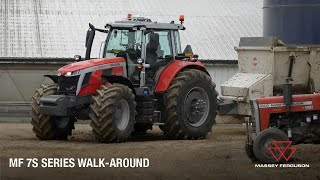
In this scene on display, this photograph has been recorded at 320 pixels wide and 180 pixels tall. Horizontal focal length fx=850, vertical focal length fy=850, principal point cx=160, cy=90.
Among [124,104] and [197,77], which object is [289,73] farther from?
[124,104]

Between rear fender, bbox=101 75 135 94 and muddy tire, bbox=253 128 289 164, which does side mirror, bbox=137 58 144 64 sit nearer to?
rear fender, bbox=101 75 135 94

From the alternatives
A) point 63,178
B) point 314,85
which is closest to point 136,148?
point 63,178

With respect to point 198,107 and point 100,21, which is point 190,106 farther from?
point 100,21

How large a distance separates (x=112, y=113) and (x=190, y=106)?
8.67 ft

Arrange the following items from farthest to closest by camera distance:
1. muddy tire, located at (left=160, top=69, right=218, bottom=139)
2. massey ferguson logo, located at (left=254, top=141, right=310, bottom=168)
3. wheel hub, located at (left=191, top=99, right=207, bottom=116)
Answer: wheel hub, located at (left=191, top=99, right=207, bottom=116)
muddy tire, located at (left=160, top=69, right=218, bottom=139)
massey ferguson logo, located at (left=254, top=141, right=310, bottom=168)

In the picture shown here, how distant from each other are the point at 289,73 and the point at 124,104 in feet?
15.3

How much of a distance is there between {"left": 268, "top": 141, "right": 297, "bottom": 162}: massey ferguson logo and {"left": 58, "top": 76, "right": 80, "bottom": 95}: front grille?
503 cm

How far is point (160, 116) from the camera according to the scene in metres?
19.2

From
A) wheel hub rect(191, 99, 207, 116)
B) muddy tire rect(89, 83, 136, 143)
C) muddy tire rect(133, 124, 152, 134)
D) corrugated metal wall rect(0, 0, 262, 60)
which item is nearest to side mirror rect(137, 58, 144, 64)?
muddy tire rect(89, 83, 136, 143)

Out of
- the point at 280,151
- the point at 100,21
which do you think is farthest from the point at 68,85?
the point at 100,21

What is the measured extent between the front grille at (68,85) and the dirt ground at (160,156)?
1103mm

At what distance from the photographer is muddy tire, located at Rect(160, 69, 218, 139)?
1903cm

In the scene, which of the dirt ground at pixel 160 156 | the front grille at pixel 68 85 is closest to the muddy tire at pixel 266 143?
the dirt ground at pixel 160 156

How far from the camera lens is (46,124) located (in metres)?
18.6
